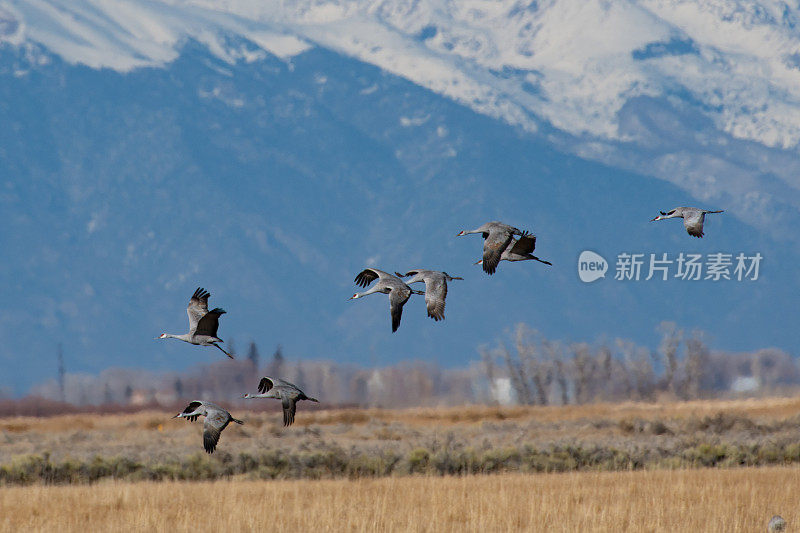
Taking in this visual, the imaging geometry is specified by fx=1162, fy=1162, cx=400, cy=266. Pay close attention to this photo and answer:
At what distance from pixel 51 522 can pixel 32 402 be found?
3005 cm

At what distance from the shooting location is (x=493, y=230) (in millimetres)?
11469

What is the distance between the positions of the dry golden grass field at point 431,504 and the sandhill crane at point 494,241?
8496 millimetres

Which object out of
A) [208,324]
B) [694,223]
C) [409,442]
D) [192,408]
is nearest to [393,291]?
[208,324]

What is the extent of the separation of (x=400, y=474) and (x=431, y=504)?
306 inches

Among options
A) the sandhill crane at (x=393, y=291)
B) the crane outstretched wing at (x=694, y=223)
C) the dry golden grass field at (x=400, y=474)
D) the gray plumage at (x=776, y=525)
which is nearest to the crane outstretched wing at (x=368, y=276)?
the sandhill crane at (x=393, y=291)

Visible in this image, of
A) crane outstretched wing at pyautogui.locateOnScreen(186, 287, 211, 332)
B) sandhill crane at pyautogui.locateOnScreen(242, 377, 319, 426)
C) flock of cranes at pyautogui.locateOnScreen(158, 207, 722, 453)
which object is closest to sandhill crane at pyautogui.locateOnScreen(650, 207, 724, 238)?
flock of cranes at pyautogui.locateOnScreen(158, 207, 722, 453)

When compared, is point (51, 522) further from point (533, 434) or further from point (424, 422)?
point (424, 422)

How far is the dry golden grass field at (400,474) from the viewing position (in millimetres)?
20703

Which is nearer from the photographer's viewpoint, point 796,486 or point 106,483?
point 796,486

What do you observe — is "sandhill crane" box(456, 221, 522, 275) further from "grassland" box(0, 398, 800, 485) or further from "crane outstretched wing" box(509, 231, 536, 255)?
"grassland" box(0, 398, 800, 485)

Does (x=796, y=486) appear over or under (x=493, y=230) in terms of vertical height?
under

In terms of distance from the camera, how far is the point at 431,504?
22.7 meters

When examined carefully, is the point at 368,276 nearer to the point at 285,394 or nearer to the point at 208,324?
the point at 285,394

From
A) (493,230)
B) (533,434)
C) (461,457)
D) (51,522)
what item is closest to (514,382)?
(533,434)
